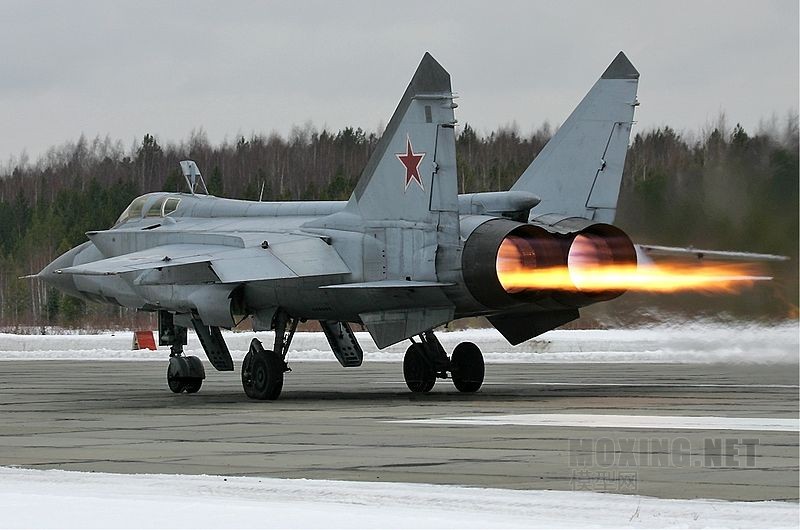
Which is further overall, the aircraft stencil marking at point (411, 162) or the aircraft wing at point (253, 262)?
the aircraft wing at point (253, 262)

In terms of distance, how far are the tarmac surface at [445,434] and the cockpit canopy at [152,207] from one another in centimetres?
278

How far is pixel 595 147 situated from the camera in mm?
18469

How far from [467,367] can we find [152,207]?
18.6 feet

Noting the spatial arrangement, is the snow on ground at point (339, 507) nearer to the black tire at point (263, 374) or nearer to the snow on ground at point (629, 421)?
the snow on ground at point (629, 421)

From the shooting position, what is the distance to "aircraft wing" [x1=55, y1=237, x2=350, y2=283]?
57.4 ft

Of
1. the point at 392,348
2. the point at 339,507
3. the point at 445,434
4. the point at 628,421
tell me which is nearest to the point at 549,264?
the point at 628,421

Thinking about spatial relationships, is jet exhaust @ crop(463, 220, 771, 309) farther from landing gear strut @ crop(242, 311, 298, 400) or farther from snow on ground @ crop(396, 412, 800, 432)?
landing gear strut @ crop(242, 311, 298, 400)

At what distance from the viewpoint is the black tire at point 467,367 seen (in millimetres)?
18797

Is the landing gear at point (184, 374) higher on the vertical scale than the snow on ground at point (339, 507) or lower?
lower

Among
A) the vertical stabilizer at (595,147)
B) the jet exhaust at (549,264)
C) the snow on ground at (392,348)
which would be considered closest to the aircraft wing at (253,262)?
the jet exhaust at (549,264)

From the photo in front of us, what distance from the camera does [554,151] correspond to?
18.8 m

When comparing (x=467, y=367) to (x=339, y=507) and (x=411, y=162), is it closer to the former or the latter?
(x=411, y=162)

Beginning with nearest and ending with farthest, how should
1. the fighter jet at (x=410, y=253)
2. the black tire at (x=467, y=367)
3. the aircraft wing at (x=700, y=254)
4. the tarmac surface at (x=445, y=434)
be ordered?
the tarmac surface at (x=445, y=434) → the aircraft wing at (x=700, y=254) → the fighter jet at (x=410, y=253) → the black tire at (x=467, y=367)

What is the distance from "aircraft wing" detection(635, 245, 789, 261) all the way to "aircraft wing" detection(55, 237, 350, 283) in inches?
161
